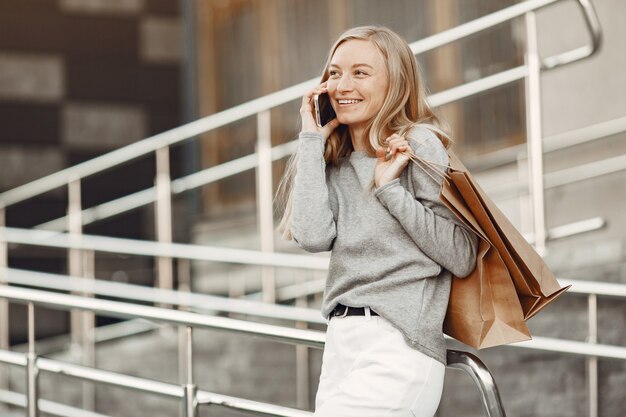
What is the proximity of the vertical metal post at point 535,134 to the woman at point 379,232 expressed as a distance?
175 centimetres

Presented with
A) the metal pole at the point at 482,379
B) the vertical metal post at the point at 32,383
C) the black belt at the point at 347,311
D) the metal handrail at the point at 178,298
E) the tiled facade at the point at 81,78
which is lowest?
the vertical metal post at the point at 32,383

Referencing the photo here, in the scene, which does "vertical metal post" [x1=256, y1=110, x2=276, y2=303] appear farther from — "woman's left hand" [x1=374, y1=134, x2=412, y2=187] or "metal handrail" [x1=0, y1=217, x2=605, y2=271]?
"woman's left hand" [x1=374, y1=134, x2=412, y2=187]

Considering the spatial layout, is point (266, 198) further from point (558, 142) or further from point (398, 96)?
point (398, 96)

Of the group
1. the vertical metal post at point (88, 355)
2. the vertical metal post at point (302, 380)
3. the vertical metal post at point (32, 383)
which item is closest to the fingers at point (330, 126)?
the vertical metal post at point (32, 383)

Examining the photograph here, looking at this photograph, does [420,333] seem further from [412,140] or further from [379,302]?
[412,140]

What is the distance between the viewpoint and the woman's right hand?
2.04 m

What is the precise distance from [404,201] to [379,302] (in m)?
0.19

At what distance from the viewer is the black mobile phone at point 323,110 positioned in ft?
6.69

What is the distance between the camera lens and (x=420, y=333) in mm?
1880

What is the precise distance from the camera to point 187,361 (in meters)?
2.83

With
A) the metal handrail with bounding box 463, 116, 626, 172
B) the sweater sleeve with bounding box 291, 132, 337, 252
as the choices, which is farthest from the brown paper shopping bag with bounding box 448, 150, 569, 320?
the metal handrail with bounding box 463, 116, 626, 172

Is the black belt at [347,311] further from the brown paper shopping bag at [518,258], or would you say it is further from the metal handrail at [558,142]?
the metal handrail at [558,142]

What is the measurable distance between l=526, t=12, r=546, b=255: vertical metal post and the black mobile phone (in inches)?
69.5

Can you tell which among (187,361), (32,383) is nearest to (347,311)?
(187,361)
